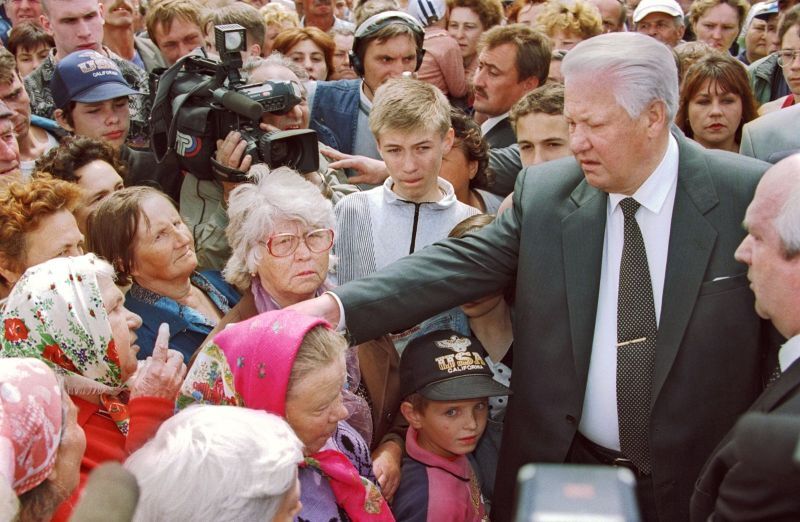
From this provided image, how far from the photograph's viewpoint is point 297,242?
9.73 feet

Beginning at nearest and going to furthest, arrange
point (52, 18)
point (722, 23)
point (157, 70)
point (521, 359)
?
point (521, 359) → point (157, 70) → point (52, 18) → point (722, 23)

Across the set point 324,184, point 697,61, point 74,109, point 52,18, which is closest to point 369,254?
point 324,184

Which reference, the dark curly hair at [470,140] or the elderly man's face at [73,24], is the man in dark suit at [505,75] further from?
the elderly man's face at [73,24]

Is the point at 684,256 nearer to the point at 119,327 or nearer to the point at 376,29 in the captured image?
the point at 119,327

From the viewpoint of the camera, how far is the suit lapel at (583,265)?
105 inches

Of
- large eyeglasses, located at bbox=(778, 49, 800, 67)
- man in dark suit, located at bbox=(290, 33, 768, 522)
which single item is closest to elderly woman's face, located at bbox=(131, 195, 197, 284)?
man in dark suit, located at bbox=(290, 33, 768, 522)

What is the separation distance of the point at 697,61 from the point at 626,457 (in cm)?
279

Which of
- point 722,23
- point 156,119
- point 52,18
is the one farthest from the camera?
point 722,23

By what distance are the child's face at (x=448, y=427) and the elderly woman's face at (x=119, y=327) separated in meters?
0.91

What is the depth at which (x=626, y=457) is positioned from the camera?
265 cm

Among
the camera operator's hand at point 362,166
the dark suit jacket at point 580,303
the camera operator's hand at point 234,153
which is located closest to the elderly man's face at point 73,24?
the camera operator's hand at point 362,166

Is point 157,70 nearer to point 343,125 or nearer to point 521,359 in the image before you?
point 343,125

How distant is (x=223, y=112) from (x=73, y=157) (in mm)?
618

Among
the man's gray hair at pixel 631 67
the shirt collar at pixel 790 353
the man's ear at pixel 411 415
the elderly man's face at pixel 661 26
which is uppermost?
the man's gray hair at pixel 631 67
